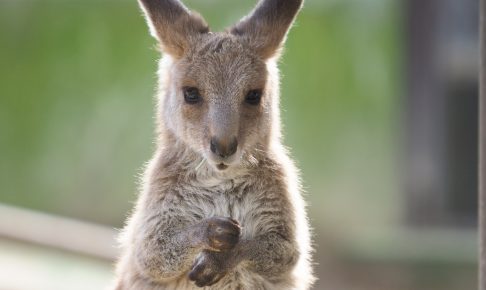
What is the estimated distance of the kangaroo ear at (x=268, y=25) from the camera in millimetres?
5590

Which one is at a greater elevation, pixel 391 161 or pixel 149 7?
pixel 391 161

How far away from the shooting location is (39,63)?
13656 mm

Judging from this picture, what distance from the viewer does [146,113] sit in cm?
1355

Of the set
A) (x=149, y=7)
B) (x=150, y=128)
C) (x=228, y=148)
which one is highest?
(x=150, y=128)

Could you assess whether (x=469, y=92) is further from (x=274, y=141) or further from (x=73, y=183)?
(x=274, y=141)

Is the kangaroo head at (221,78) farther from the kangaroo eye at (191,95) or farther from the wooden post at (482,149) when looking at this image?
the wooden post at (482,149)

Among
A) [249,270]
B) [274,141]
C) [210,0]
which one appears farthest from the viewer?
[210,0]

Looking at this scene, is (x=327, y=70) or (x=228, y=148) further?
(x=327, y=70)

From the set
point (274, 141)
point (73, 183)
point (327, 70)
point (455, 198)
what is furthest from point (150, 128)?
point (274, 141)

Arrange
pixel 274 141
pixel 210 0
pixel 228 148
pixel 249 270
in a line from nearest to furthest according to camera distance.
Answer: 1. pixel 228 148
2. pixel 249 270
3. pixel 274 141
4. pixel 210 0

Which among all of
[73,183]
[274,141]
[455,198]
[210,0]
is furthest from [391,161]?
[274,141]

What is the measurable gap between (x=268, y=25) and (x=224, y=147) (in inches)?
32.5

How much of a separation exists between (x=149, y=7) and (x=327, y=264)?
28.0 feet

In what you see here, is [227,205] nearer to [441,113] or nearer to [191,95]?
[191,95]
